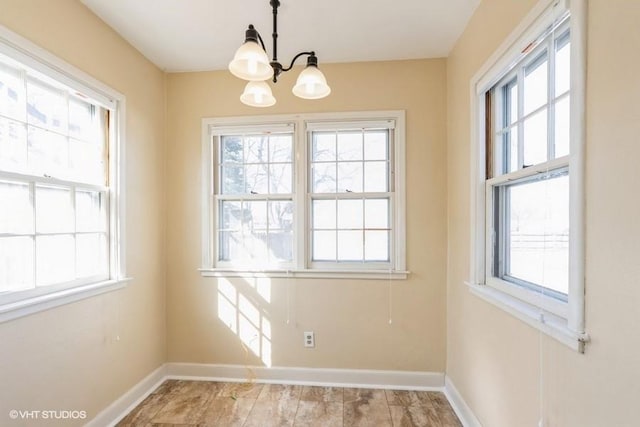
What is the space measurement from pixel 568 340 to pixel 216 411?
7.31 ft

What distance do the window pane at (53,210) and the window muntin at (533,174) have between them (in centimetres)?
253

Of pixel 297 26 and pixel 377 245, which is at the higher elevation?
pixel 297 26

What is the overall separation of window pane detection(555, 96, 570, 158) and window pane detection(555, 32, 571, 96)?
58 millimetres

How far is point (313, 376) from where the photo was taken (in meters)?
2.65

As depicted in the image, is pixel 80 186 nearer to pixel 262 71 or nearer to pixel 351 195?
pixel 262 71

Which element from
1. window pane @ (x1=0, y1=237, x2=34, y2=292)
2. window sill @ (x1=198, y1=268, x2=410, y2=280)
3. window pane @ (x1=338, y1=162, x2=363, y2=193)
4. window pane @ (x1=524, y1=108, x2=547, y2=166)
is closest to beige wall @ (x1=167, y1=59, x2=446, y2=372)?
window sill @ (x1=198, y1=268, x2=410, y2=280)

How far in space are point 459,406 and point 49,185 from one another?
299cm

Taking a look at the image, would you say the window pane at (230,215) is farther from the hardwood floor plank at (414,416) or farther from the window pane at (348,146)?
the hardwood floor plank at (414,416)

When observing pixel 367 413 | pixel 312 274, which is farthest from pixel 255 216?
pixel 367 413

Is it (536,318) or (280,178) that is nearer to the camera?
(536,318)

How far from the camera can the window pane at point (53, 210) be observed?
68.1 inches

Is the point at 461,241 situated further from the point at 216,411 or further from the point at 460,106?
the point at 216,411

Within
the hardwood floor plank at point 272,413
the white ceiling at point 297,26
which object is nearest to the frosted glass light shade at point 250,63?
the white ceiling at point 297,26

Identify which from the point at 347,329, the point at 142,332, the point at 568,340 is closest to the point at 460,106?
the point at 568,340
